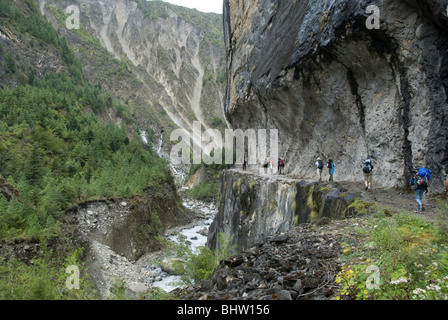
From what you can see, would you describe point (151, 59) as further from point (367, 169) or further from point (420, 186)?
point (420, 186)

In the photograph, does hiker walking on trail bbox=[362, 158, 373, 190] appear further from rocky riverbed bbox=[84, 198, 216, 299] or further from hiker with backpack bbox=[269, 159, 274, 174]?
hiker with backpack bbox=[269, 159, 274, 174]

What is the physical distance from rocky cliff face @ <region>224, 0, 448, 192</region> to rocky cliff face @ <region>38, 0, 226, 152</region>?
72487 mm

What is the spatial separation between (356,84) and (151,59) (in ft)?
388

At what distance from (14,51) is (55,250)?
5172 centimetres

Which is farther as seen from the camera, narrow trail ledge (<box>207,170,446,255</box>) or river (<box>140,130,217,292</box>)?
river (<box>140,130,217,292</box>)

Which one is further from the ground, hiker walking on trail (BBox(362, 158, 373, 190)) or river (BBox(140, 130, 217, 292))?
hiker walking on trail (BBox(362, 158, 373, 190))

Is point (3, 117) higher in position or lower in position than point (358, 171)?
higher

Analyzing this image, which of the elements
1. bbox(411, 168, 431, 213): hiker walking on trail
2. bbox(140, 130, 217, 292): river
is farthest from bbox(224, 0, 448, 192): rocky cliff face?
bbox(140, 130, 217, 292): river

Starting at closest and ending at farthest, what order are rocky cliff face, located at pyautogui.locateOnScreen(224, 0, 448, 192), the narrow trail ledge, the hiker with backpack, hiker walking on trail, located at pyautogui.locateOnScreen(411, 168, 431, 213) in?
1. hiker walking on trail, located at pyautogui.locateOnScreen(411, 168, 431, 213)
2. the narrow trail ledge
3. rocky cliff face, located at pyautogui.locateOnScreen(224, 0, 448, 192)
4. the hiker with backpack

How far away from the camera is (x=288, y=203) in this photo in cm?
1077

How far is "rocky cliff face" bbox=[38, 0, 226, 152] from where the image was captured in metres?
94.9

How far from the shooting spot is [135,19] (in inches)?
4712
